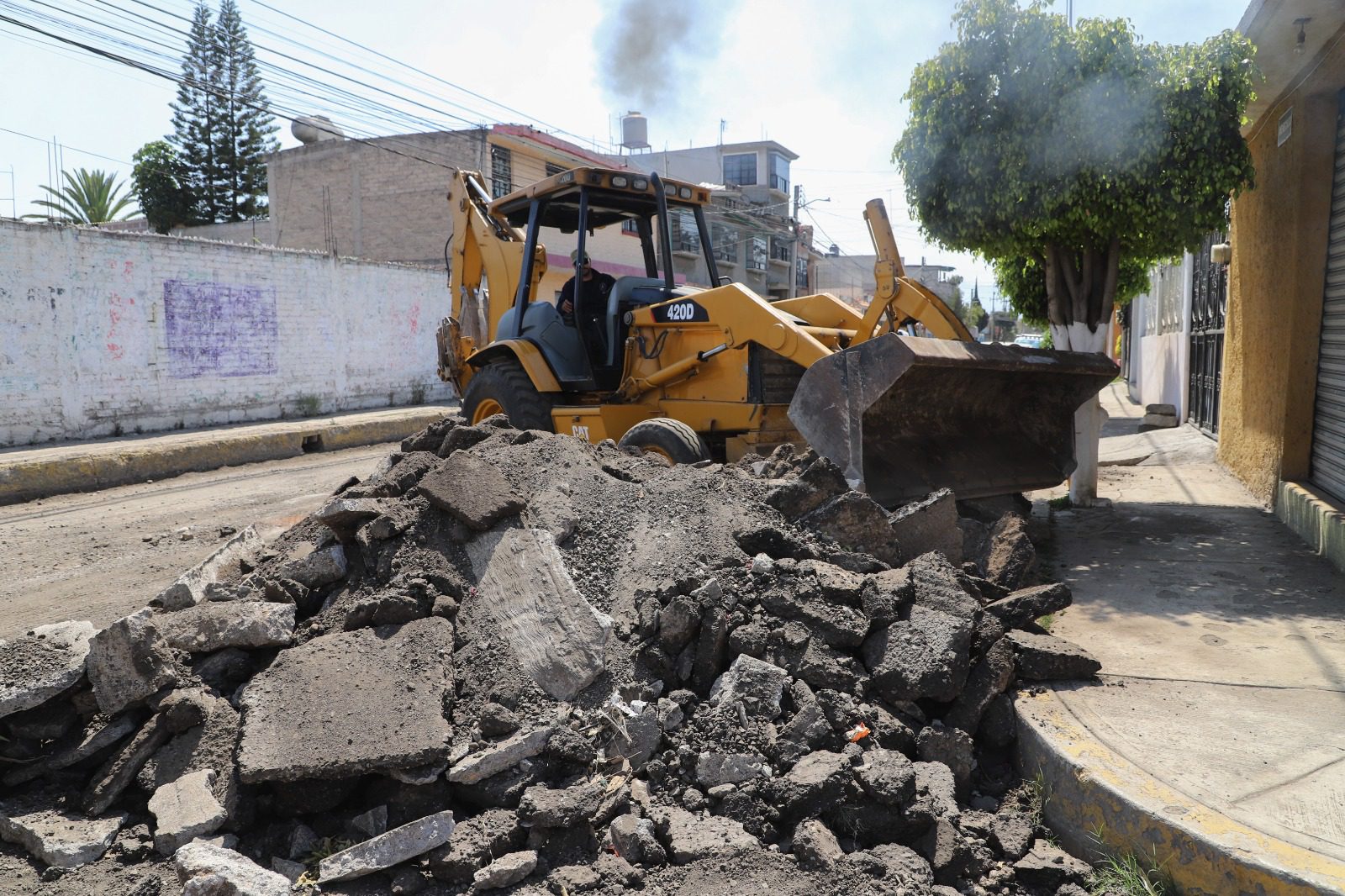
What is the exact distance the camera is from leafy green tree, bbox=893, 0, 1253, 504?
20.7 feet

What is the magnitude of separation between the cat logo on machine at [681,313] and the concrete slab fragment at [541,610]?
3.09 metres

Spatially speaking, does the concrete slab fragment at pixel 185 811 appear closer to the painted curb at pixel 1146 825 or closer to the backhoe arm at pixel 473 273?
the painted curb at pixel 1146 825

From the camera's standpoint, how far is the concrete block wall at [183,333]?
504 inches

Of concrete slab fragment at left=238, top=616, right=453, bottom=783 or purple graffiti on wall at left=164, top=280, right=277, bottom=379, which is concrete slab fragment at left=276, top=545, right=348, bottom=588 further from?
purple graffiti on wall at left=164, top=280, right=277, bottom=379

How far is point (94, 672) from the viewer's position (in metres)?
3.88

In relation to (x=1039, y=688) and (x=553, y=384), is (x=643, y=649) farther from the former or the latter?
(x=553, y=384)

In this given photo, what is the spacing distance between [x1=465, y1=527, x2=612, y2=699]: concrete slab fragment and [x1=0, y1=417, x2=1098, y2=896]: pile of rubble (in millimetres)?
15

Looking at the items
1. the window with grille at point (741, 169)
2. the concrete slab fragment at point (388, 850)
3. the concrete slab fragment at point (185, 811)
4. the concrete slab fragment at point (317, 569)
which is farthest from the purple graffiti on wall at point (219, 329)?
the window with grille at point (741, 169)

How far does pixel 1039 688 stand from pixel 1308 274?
5188 millimetres

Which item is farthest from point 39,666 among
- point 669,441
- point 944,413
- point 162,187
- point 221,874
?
point 162,187

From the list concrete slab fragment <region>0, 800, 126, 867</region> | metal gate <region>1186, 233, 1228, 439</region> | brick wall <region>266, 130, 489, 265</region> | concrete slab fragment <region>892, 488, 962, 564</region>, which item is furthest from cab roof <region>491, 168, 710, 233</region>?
brick wall <region>266, 130, 489, 265</region>

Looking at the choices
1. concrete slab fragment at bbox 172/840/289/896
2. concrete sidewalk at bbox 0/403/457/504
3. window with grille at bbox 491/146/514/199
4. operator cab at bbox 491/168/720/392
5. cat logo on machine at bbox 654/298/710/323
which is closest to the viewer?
concrete slab fragment at bbox 172/840/289/896

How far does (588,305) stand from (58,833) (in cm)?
596

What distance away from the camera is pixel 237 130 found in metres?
36.5
